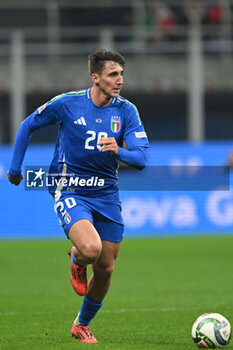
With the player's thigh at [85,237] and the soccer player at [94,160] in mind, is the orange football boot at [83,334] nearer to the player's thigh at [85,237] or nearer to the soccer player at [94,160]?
the soccer player at [94,160]

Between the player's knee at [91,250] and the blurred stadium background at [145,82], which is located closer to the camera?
the player's knee at [91,250]

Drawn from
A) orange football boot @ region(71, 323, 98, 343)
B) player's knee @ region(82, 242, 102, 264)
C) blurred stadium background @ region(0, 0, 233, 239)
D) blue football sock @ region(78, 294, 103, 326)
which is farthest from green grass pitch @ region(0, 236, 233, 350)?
blurred stadium background @ region(0, 0, 233, 239)

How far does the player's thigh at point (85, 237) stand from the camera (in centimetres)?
593

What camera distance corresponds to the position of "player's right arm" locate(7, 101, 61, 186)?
254 inches

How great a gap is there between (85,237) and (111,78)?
1.33 meters

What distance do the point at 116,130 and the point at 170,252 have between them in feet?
28.4

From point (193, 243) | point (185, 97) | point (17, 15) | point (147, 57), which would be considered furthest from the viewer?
point (17, 15)

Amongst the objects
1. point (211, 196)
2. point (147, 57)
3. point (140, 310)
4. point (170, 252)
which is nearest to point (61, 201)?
point (140, 310)

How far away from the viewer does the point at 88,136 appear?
6305 mm

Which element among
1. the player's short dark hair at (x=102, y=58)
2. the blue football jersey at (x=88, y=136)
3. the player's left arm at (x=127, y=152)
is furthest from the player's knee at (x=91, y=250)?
the player's short dark hair at (x=102, y=58)

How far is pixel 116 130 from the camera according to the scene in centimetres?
632

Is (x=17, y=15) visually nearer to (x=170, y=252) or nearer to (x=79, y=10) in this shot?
(x=79, y=10)

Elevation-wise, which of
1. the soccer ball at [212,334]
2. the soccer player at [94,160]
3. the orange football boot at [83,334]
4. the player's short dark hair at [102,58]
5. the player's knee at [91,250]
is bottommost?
the orange football boot at [83,334]

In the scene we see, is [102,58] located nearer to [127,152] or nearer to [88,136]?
[88,136]
